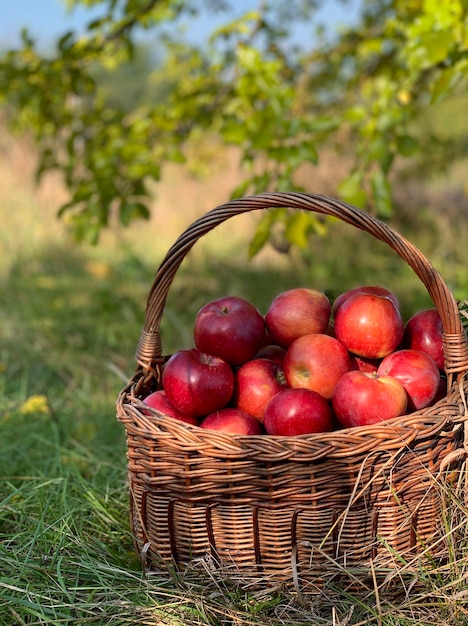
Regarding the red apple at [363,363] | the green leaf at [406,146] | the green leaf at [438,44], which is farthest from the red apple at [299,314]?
the green leaf at [406,146]

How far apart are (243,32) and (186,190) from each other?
478cm

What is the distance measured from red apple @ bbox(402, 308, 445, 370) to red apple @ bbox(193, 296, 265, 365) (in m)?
0.37

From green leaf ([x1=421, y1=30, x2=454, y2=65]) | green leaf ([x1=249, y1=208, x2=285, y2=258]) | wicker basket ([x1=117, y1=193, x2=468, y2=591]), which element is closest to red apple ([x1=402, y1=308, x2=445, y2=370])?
wicker basket ([x1=117, y1=193, x2=468, y2=591])

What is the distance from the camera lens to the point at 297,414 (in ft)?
5.08

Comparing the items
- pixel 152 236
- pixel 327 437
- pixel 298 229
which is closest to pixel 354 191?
pixel 298 229

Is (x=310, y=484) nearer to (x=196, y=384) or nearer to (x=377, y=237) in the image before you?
(x=196, y=384)

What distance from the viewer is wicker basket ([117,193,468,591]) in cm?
147

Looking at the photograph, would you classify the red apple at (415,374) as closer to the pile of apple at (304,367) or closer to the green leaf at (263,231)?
the pile of apple at (304,367)

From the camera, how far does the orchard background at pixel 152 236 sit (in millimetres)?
1599

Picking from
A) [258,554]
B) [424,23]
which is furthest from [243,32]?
[258,554]

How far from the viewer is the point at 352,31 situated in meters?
4.66

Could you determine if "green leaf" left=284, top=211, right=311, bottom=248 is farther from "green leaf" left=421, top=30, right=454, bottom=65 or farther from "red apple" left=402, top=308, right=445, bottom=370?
"red apple" left=402, top=308, right=445, bottom=370

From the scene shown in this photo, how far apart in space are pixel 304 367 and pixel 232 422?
0.21m

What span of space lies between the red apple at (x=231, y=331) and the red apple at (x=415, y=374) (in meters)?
0.32
